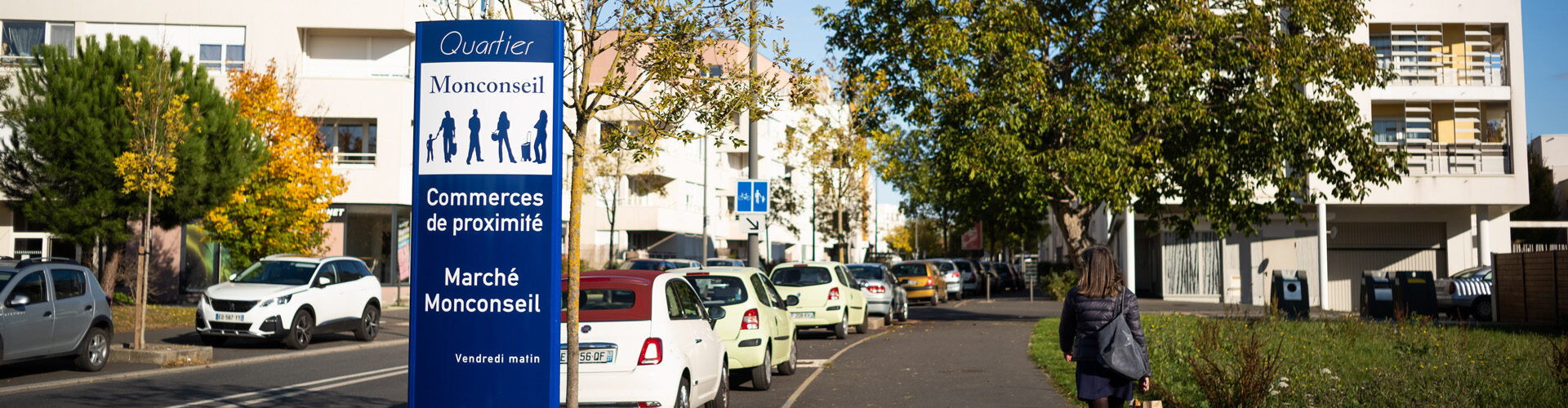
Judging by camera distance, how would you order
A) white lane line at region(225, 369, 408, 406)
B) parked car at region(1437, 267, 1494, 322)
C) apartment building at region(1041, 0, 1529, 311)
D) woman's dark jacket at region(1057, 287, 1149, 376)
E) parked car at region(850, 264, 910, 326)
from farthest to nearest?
apartment building at region(1041, 0, 1529, 311), parked car at region(1437, 267, 1494, 322), parked car at region(850, 264, 910, 326), white lane line at region(225, 369, 408, 406), woman's dark jacket at region(1057, 287, 1149, 376)

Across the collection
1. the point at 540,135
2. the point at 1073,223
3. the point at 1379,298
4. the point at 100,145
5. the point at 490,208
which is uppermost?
the point at 100,145

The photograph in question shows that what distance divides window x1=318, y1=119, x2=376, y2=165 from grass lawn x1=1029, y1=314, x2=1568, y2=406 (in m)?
24.8

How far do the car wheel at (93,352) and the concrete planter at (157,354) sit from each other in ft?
1.53

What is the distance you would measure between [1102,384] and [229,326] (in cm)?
1517

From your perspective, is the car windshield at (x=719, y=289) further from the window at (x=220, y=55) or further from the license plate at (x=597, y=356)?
the window at (x=220, y=55)

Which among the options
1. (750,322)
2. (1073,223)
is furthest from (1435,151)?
(750,322)

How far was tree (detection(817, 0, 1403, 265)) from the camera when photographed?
22672mm

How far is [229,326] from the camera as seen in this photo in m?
18.4

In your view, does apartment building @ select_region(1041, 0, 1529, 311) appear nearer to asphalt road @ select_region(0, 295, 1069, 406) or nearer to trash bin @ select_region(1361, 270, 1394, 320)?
trash bin @ select_region(1361, 270, 1394, 320)

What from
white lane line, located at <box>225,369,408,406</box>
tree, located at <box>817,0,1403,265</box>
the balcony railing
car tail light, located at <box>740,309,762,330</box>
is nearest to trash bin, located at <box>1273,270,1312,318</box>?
tree, located at <box>817,0,1403,265</box>

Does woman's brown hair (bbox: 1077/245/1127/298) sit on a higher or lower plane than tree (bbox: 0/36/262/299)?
lower

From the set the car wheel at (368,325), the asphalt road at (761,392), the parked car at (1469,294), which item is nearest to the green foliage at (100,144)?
Answer: the car wheel at (368,325)

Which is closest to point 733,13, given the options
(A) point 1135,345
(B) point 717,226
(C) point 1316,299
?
(A) point 1135,345

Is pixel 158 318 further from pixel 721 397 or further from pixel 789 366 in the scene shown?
pixel 721 397
